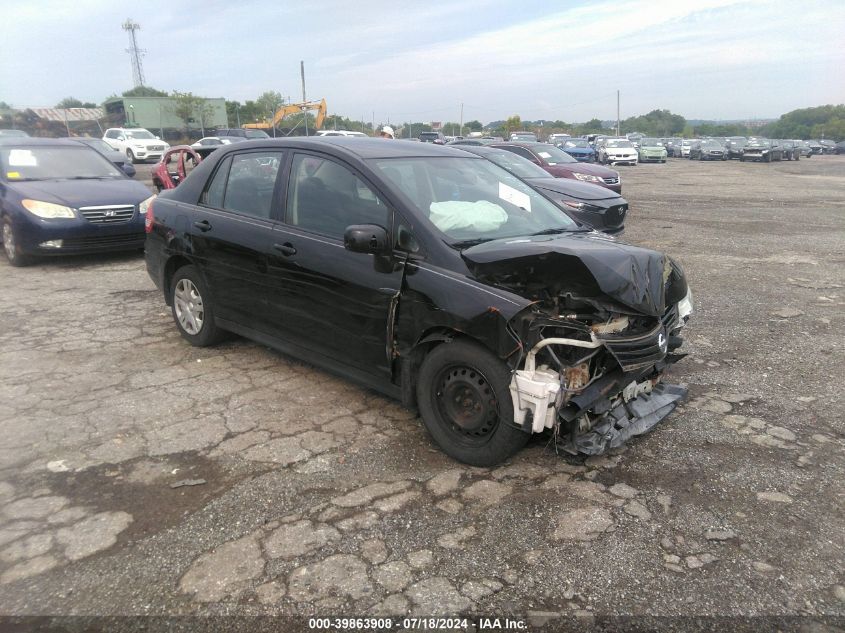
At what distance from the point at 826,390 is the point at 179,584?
4.35 meters

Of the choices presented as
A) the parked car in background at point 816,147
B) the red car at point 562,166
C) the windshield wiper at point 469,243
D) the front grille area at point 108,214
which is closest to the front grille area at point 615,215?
the red car at point 562,166

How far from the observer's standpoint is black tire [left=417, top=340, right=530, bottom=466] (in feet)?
10.6

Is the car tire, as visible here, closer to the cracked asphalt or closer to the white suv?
the cracked asphalt

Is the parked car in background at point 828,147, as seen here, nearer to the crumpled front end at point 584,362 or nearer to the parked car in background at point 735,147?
the parked car in background at point 735,147

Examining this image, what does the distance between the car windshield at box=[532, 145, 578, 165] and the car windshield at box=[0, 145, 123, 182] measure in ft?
27.4

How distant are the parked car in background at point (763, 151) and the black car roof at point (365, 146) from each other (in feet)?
125

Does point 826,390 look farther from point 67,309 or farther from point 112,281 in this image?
point 112,281

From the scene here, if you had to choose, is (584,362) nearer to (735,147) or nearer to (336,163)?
(336,163)

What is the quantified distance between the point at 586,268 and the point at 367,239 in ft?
3.94

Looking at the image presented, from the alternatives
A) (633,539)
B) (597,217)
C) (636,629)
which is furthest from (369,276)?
(597,217)

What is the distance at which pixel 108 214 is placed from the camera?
8273 millimetres

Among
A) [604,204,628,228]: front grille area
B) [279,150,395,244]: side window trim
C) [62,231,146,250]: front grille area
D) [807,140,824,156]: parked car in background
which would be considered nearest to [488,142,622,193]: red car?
[604,204,628,228]: front grille area

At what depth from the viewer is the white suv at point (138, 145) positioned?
29.7 metres

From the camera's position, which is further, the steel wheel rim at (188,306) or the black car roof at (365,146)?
the steel wheel rim at (188,306)
